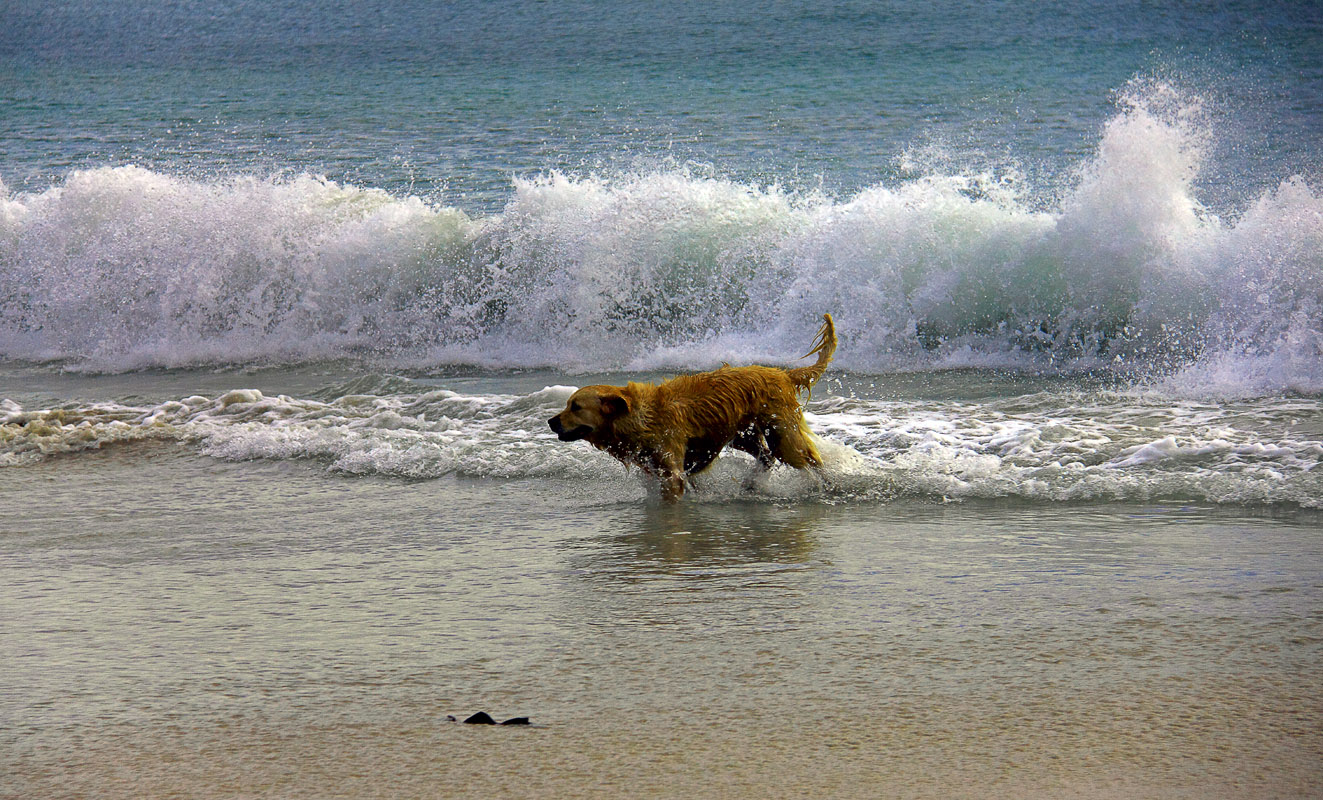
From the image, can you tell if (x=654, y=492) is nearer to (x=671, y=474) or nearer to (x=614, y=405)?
(x=671, y=474)

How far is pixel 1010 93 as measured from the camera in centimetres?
3278

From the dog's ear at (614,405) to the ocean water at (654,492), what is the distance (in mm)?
489

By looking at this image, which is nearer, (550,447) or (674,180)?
(550,447)

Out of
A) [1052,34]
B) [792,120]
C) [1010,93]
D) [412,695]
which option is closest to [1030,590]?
[412,695]

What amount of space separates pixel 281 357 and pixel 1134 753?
11.0 meters

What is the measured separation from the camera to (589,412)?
6344mm

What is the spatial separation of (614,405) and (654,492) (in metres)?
0.61

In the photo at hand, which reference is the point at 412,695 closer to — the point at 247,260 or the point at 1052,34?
the point at 247,260

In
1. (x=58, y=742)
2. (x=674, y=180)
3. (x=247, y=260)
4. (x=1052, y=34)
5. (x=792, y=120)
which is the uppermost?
(x=1052, y=34)

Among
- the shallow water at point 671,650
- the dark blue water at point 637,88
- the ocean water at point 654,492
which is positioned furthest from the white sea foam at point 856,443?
the dark blue water at point 637,88

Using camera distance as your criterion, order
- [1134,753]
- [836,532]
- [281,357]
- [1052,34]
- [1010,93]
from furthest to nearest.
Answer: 1. [1052,34]
2. [1010,93]
3. [281,357]
4. [836,532]
5. [1134,753]

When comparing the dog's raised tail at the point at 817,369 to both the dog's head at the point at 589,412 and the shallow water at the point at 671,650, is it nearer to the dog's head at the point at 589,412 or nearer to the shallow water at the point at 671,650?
the shallow water at the point at 671,650

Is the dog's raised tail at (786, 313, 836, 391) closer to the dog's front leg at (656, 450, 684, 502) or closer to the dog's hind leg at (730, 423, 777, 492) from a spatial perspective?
the dog's hind leg at (730, 423, 777, 492)

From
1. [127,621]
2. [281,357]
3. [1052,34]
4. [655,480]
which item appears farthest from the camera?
[1052,34]
